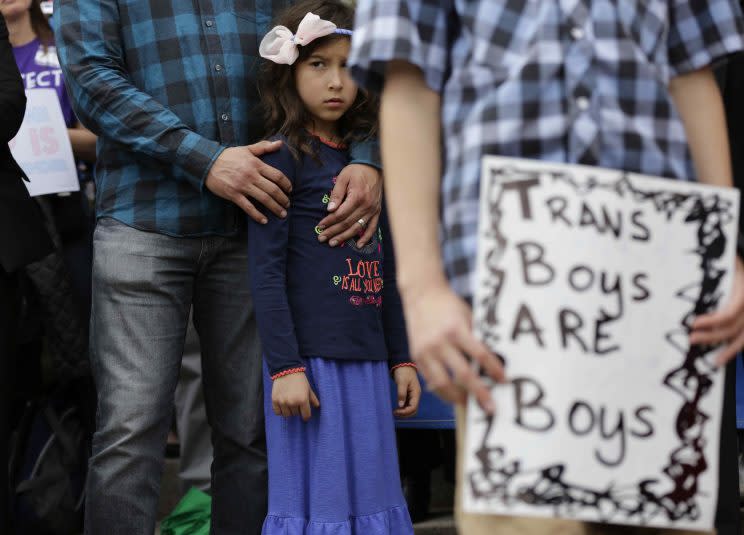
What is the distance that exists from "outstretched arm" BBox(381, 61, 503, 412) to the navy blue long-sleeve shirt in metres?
1.39

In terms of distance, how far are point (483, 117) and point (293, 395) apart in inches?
61.0

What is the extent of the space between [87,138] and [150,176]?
0.91 m

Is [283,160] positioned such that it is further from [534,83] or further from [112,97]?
[534,83]

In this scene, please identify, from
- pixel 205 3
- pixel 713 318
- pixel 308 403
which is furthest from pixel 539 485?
pixel 205 3

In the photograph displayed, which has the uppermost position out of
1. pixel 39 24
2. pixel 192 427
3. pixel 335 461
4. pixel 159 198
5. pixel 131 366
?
pixel 39 24

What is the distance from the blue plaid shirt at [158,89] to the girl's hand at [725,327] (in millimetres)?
1761

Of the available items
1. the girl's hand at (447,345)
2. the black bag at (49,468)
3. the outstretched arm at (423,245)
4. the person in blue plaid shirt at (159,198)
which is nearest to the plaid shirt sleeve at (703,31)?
the outstretched arm at (423,245)

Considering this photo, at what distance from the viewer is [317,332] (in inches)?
128

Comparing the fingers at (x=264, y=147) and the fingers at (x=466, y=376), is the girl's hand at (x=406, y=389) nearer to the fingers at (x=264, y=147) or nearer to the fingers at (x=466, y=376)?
the fingers at (x=264, y=147)

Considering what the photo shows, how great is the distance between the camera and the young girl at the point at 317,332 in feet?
10.5

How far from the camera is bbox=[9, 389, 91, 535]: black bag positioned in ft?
13.6

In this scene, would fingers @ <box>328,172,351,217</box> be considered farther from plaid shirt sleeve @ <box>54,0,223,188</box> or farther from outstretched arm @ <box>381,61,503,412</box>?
outstretched arm @ <box>381,61,503,412</box>

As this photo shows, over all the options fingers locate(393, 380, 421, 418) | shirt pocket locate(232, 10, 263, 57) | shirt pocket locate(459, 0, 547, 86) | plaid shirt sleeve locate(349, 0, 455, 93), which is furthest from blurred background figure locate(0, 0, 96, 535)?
shirt pocket locate(459, 0, 547, 86)

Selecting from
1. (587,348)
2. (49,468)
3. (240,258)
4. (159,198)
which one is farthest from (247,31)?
(587,348)
